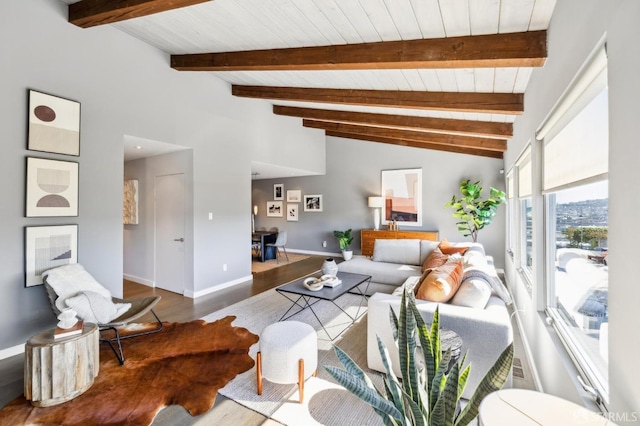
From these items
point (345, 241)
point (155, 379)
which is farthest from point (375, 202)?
point (155, 379)

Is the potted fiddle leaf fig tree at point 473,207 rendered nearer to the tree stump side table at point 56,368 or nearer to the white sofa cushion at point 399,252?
the white sofa cushion at point 399,252

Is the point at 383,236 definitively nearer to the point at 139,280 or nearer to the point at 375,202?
the point at 375,202

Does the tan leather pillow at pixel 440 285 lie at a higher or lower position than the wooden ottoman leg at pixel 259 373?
higher

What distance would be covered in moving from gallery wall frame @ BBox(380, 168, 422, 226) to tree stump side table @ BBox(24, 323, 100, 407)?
6413 mm

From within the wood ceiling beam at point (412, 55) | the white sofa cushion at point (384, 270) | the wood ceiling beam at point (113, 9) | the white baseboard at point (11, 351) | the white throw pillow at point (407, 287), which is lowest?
the white baseboard at point (11, 351)

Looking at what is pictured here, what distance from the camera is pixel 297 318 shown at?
11.8 ft

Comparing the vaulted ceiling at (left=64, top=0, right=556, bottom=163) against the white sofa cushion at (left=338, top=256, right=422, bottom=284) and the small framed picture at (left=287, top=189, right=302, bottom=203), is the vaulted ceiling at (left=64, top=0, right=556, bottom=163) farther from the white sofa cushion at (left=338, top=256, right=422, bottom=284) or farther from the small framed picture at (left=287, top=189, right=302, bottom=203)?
the small framed picture at (left=287, top=189, right=302, bottom=203)

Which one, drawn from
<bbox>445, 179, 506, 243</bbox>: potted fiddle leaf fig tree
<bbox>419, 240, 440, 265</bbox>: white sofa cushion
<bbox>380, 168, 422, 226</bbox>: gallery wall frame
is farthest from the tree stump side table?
<bbox>380, 168, 422, 226</bbox>: gallery wall frame

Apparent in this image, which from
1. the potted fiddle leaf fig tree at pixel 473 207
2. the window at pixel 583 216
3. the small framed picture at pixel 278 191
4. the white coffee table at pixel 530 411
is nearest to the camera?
the white coffee table at pixel 530 411

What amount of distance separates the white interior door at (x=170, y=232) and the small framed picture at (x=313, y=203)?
4.40m

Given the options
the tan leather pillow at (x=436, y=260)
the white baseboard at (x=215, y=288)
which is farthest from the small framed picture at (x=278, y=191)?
the tan leather pillow at (x=436, y=260)

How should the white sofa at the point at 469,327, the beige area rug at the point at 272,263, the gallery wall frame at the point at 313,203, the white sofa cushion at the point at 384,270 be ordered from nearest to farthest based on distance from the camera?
the white sofa at the point at 469,327
the white sofa cushion at the point at 384,270
the beige area rug at the point at 272,263
the gallery wall frame at the point at 313,203

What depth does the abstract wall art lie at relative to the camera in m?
5.29

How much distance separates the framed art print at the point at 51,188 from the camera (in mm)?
2805
